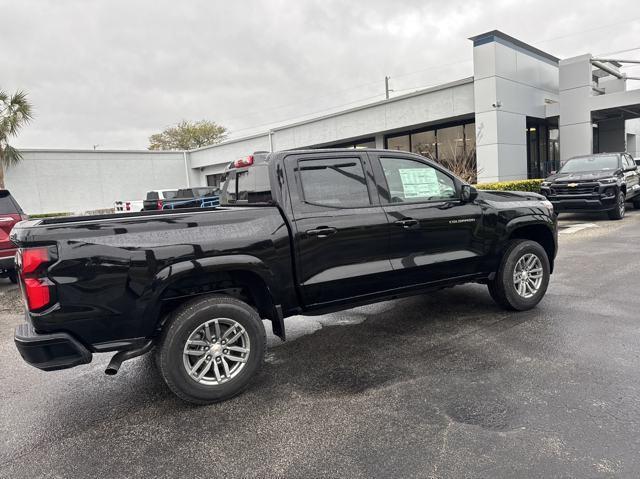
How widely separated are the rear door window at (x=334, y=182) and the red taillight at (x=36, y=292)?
6.69ft

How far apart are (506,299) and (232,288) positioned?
3127 millimetres

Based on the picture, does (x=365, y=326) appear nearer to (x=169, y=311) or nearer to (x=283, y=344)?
Result: (x=283, y=344)

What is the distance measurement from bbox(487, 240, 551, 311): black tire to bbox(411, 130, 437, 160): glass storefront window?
15888 mm

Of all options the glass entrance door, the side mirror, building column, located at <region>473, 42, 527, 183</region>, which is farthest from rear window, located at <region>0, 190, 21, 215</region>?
the glass entrance door

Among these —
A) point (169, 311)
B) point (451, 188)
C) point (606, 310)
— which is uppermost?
point (451, 188)

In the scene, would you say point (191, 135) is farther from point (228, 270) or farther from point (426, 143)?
point (228, 270)

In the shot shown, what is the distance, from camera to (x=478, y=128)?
17.2m

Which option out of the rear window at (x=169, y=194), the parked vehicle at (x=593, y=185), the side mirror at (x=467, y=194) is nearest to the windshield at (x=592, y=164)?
the parked vehicle at (x=593, y=185)

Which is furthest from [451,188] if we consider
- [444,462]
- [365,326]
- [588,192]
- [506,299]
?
[588,192]

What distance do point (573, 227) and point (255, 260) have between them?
11.2m

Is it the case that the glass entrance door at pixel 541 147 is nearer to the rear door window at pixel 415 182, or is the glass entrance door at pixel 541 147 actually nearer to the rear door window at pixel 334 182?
the rear door window at pixel 415 182

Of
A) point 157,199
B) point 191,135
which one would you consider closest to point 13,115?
point 157,199

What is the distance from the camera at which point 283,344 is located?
15.5 feet

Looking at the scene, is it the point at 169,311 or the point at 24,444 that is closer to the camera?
the point at 24,444
